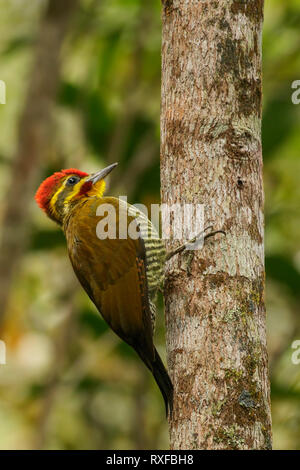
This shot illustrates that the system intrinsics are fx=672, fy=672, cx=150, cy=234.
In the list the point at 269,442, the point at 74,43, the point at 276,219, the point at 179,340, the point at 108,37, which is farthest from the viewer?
the point at 74,43

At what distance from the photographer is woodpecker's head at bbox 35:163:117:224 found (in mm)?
3758

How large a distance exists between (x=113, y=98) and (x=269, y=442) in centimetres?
479

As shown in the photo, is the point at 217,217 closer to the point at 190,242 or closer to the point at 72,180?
the point at 190,242

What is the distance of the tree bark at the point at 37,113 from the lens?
14.8ft

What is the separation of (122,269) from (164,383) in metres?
0.73

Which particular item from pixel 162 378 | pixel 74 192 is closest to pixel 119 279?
pixel 162 378

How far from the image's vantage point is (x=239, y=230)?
2.36m

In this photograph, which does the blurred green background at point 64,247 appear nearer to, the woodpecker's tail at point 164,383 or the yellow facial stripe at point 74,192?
the yellow facial stripe at point 74,192

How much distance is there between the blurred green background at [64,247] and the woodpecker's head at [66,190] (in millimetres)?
802

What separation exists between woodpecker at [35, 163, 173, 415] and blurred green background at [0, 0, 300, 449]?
4.61ft

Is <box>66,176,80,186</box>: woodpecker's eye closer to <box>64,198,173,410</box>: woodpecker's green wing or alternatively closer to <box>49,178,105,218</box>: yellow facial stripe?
<box>49,178,105,218</box>: yellow facial stripe

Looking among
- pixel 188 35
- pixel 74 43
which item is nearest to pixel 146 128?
pixel 74 43

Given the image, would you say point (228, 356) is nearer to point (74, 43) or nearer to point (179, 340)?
point (179, 340)

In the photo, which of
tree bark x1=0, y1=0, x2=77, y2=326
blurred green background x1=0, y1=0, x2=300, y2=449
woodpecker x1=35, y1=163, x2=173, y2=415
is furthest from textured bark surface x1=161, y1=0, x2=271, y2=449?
blurred green background x1=0, y1=0, x2=300, y2=449
